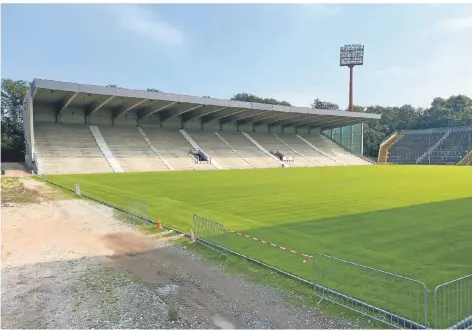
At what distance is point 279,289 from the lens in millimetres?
6770

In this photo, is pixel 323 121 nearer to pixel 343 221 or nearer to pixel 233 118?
pixel 233 118

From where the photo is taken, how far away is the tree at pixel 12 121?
49.0 meters

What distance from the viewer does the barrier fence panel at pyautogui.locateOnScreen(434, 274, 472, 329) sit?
17.4ft

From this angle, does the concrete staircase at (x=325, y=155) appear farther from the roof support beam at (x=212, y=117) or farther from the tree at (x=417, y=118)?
the tree at (x=417, y=118)

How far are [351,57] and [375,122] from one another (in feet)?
52.7

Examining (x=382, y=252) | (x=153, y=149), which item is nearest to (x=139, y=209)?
(x=382, y=252)

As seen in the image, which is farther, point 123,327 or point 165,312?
point 165,312

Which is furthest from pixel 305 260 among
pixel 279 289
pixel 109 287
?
pixel 109 287

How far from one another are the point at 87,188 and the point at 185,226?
1364 cm

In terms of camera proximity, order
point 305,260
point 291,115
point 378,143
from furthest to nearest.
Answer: point 378,143 < point 291,115 < point 305,260

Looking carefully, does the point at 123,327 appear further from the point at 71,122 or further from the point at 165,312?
the point at 71,122

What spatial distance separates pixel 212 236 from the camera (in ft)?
33.5

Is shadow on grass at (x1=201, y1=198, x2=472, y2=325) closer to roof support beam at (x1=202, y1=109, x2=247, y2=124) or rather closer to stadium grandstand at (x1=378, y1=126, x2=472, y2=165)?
roof support beam at (x1=202, y1=109, x2=247, y2=124)

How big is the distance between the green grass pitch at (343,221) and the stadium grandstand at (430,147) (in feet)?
165
